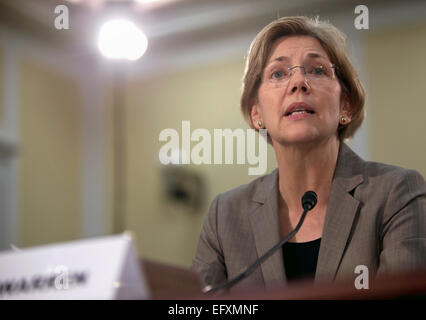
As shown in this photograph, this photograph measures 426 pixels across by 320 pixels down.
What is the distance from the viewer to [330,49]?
4.86 ft

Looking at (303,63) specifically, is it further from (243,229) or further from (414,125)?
(243,229)

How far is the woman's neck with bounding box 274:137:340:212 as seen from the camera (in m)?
1.45

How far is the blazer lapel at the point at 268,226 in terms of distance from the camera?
1.34 m

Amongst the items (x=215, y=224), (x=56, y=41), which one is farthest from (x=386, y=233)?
(x=56, y=41)

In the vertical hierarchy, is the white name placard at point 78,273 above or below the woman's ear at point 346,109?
below

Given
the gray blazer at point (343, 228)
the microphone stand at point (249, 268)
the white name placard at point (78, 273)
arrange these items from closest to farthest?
1. the white name placard at point (78, 273)
2. the microphone stand at point (249, 268)
3. the gray blazer at point (343, 228)

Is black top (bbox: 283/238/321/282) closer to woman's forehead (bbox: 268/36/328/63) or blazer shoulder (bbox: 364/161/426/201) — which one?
blazer shoulder (bbox: 364/161/426/201)

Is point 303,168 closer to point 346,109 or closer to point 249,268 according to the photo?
point 346,109

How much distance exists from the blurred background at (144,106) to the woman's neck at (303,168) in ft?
0.17

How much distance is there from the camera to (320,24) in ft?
4.93

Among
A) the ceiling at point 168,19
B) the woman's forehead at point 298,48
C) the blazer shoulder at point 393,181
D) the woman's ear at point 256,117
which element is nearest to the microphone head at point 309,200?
the blazer shoulder at point 393,181

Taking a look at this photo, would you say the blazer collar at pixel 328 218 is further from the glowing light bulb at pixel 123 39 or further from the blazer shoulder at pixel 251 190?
the glowing light bulb at pixel 123 39

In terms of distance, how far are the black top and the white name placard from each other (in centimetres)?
50

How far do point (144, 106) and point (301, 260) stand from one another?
1.02 m
